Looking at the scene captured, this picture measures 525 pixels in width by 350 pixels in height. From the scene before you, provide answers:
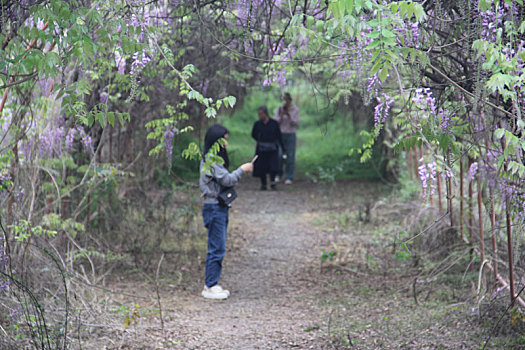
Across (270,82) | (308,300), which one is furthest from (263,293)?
(270,82)

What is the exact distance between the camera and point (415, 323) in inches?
190

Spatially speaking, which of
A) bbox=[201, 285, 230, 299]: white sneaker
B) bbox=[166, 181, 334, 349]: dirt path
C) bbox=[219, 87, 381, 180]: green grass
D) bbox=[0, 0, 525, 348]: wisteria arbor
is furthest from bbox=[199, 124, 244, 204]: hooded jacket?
bbox=[219, 87, 381, 180]: green grass

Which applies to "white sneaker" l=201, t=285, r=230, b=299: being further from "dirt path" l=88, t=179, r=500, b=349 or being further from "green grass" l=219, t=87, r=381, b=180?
"green grass" l=219, t=87, r=381, b=180

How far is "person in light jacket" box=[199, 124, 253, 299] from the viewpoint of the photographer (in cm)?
564

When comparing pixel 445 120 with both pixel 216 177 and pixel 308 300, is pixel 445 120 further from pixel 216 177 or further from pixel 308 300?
pixel 308 300

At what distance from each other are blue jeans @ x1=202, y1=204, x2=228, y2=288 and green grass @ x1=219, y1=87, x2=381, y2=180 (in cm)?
669

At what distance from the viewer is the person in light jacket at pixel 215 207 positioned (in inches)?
222

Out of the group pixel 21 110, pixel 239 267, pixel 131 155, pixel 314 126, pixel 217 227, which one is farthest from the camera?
pixel 314 126

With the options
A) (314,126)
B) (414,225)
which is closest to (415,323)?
(414,225)

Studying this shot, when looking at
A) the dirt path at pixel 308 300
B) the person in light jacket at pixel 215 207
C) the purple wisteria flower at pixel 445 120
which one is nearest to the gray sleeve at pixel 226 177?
the person in light jacket at pixel 215 207

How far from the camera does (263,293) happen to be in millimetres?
6156

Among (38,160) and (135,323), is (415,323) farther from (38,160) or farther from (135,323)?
(38,160)

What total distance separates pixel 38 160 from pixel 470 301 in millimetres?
3786

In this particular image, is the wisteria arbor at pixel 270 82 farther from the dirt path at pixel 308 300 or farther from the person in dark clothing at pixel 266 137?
the person in dark clothing at pixel 266 137
